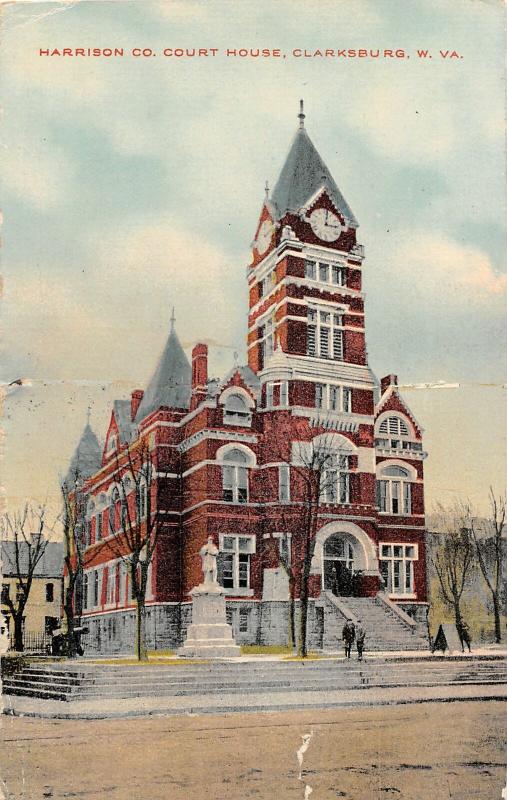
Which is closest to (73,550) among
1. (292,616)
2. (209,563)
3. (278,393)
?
(209,563)

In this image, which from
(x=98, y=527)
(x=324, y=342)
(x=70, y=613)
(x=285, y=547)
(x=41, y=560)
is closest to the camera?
(x=41, y=560)

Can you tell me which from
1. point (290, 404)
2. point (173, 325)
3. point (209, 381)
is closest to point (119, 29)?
point (173, 325)

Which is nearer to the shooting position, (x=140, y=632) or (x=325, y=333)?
(x=140, y=632)

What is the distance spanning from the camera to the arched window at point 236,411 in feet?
36.2

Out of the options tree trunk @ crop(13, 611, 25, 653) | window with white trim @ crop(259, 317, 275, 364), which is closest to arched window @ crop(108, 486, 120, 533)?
tree trunk @ crop(13, 611, 25, 653)

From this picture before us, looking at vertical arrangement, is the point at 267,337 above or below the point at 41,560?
above

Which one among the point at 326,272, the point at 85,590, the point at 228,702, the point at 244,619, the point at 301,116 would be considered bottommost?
the point at 228,702

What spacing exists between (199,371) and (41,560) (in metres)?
2.69

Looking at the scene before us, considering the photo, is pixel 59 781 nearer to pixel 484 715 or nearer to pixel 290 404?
pixel 484 715

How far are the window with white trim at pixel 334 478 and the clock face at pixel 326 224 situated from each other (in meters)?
2.78

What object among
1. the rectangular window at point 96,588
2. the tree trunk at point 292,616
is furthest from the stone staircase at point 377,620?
the rectangular window at point 96,588

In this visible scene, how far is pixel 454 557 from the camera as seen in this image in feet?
38.5

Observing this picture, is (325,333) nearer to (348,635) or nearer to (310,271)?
(310,271)

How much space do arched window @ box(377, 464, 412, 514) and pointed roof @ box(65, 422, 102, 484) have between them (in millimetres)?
3834
